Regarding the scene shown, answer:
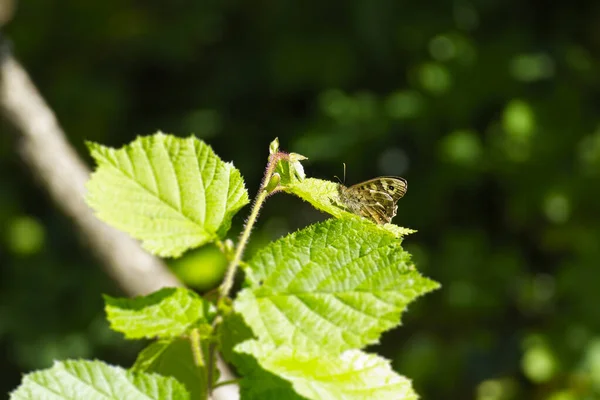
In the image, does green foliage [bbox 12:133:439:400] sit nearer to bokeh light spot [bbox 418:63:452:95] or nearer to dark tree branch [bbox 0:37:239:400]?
dark tree branch [bbox 0:37:239:400]

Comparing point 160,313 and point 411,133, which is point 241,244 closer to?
point 160,313

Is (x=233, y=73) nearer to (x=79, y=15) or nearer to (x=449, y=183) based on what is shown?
(x=79, y=15)

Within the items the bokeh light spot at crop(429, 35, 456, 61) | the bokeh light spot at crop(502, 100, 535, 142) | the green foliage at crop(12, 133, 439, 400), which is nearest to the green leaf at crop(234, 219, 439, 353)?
the green foliage at crop(12, 133, 439, 400)

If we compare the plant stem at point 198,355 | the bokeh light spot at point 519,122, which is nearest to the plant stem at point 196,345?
the plant stem at point 198,355

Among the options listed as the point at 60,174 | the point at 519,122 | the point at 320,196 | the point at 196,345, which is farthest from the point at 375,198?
the point at 519,122

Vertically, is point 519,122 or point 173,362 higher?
point 519,122

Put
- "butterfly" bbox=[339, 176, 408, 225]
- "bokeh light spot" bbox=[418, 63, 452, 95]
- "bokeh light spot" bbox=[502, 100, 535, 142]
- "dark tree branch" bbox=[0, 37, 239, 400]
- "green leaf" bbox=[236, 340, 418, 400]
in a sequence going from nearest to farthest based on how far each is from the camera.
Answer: "green leaf" bbox=[236, 340, 418, 400], "butterfly" bbox=[339, 176, 408, 225], "dark tree branch" bbox=[0, 37, 239, 400], "bokeh light spot" bbox=[502, 100, 535, 142], "bokeh light spot" bbox=[418, 63, 452, 95]
